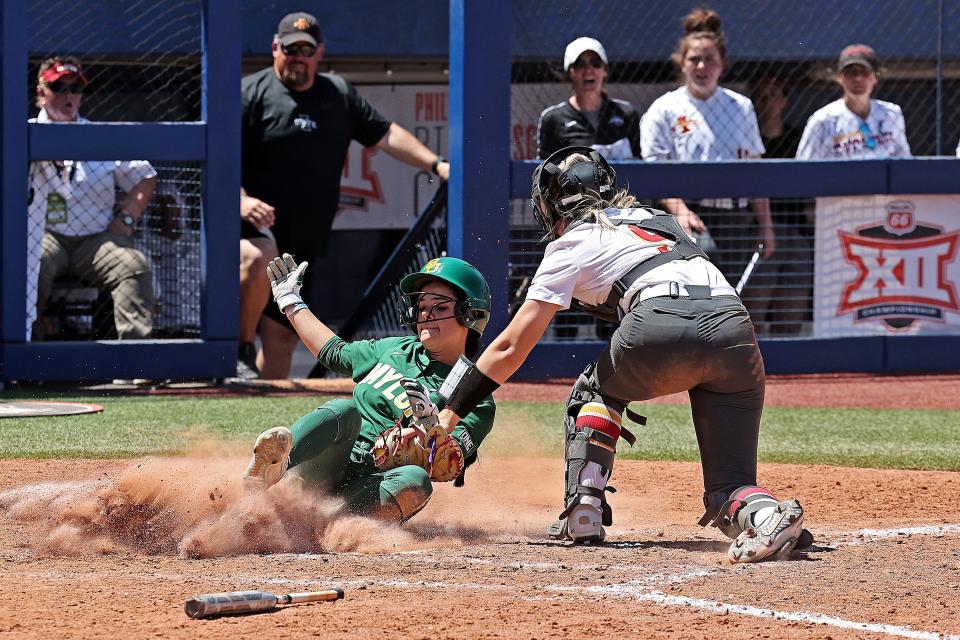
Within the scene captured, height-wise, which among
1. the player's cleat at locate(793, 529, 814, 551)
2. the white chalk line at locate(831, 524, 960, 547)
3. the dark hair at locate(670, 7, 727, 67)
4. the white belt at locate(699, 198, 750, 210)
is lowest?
the white chalk line at locate(831, 524, 960, 547)

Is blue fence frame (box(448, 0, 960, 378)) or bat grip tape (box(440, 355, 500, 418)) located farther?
blue fence frame (box(448, 0, 960, 378))

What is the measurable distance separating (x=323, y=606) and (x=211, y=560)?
0.88m

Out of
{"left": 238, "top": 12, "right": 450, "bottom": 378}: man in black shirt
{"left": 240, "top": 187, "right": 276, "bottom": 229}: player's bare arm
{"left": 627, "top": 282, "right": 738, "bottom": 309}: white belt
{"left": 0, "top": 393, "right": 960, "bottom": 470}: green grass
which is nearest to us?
{"left": 627, "top": 282, "right": 738, "bottom": 309}: white belt

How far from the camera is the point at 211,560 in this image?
14.5 ft

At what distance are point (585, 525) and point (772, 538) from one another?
689 millimetres

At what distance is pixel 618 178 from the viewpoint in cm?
998

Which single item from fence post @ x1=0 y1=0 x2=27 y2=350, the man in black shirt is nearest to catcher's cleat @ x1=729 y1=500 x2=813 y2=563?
the man in black shirt

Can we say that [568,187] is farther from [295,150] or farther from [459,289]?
[295,150]

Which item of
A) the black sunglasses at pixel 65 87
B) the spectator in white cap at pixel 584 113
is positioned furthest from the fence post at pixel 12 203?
the spectator in white cap at pixel 584 113

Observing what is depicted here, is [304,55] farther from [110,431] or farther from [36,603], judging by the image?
[36,603]

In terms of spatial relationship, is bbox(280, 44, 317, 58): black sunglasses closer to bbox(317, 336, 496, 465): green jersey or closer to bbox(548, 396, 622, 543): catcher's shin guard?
bbox(317, 336, 496, 465): green jersey

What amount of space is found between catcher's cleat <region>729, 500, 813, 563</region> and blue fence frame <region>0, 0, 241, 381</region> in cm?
585

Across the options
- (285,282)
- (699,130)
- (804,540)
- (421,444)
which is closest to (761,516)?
(804,540)

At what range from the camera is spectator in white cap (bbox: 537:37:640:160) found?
9.69 metres
